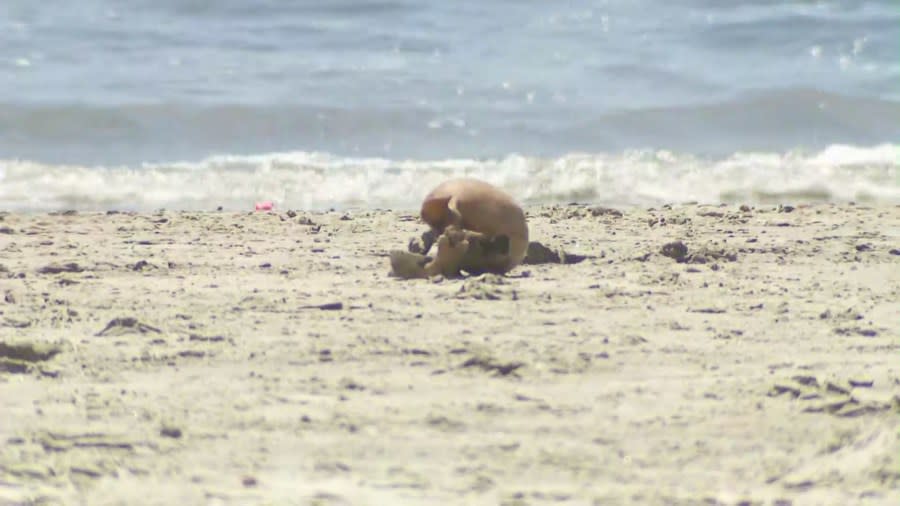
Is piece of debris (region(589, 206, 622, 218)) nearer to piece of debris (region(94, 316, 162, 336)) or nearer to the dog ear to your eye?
the dog ear

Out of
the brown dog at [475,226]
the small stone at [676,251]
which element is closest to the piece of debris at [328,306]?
the brown dog at [475,226]

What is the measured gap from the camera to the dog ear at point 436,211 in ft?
13.2

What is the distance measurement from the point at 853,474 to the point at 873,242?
9.64 feet

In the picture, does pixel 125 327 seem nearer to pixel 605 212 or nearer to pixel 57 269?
pixel 57 269

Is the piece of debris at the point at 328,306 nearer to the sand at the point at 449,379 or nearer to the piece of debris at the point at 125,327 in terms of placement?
the sand at the point at 449,379

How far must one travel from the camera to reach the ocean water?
25.2ft

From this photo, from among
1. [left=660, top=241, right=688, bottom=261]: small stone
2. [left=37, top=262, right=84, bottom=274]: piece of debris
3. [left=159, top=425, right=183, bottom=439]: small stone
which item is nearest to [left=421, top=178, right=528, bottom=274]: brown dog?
[left=660, top=241, right=688, bottom=261]: small stone

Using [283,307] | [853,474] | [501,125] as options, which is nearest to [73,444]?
[283,307]

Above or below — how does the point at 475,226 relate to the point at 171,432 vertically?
above

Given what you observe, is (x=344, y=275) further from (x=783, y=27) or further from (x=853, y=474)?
(x=783, y=27)

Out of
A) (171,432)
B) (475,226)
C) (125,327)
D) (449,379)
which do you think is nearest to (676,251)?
(475,226)

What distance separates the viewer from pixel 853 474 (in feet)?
7.66

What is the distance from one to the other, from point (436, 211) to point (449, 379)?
3.82ft

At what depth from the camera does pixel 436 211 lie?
4043 millimetres
